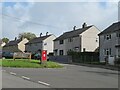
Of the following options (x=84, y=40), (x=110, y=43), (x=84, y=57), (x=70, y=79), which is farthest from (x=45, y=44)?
(x=70, y=79)

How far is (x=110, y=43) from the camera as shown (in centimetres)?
5475

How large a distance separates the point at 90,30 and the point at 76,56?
51.1 feet

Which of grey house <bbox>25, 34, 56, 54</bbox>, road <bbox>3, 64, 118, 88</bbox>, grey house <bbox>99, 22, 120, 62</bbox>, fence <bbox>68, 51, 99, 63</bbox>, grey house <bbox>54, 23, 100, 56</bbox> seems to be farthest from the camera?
grey house <bbox>25, 34, 56, 54</bbox>

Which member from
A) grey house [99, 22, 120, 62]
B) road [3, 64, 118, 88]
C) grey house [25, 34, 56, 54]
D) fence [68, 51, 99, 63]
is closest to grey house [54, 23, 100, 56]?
fence [68, 51, 99, 63]

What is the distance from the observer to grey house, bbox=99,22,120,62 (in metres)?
52.4

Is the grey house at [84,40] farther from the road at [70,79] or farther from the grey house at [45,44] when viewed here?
the road at [70,79]

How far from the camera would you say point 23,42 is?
116 meters

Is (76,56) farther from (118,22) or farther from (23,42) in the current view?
(23,42)

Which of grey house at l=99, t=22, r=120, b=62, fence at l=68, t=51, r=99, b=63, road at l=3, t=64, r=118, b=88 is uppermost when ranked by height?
grey house at l=99, t=22, r=120, b=62

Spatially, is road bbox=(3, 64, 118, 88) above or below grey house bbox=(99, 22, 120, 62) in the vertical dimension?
below

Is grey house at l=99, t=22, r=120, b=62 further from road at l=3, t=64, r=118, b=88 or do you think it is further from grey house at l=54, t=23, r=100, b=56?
road at l=3, t=64, r=118, b=88

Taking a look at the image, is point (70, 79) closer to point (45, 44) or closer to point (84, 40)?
point (84, 40)

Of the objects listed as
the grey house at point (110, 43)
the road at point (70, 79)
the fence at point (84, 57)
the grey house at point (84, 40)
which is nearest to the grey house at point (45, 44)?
the grey house at point (84, 40)

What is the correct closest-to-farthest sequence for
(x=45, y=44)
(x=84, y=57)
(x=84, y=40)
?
(x=84, y=57)
(x=84, y=40)
(x=45, y=44)
